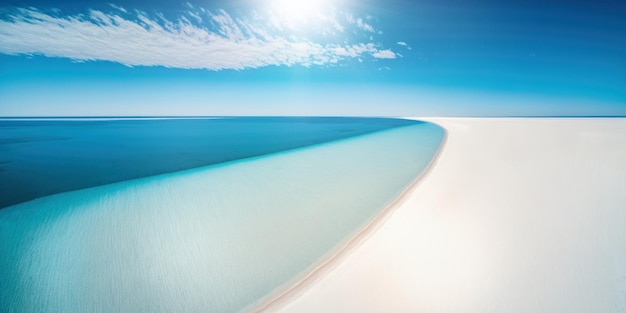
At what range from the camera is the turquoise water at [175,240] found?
3223mm

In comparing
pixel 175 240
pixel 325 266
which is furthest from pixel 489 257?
pixel 175 240

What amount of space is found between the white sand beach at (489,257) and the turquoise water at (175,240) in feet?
2.58

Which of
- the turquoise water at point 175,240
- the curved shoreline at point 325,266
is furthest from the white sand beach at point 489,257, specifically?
the turquoise water at point 175,240

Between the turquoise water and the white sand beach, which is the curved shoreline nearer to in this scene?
the white sand beach

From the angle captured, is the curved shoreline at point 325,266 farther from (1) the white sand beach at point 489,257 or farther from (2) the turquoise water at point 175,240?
(2) the turquoise water at point 175,240

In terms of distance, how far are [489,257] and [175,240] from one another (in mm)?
4912

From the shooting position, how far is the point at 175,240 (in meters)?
4.61

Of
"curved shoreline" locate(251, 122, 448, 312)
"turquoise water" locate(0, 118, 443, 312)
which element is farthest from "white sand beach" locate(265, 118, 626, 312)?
"turquoise water" locate(0, 118, 443, 312)

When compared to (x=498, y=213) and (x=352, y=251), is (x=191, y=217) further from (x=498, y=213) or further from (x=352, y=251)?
(x=498, y=213)

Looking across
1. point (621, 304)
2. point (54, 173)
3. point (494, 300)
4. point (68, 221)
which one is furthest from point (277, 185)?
point (54, 173)

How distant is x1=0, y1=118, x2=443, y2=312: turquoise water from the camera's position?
3.22 metres

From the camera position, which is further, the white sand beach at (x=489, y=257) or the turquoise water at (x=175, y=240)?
the turquoise water at (x=175, y=240)

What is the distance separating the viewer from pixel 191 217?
566 centimetres

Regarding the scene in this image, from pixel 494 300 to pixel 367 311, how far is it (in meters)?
1.27
